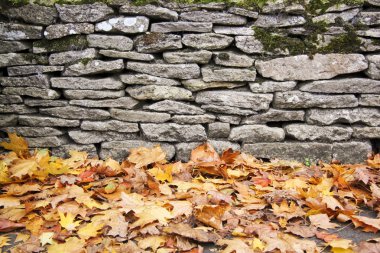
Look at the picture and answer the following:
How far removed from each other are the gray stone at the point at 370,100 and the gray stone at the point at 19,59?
9.35ft

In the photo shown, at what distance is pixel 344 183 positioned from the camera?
2.84 metres

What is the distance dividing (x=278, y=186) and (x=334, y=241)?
0.77 meters

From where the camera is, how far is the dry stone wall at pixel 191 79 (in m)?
3.22

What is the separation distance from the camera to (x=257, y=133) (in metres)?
3.41

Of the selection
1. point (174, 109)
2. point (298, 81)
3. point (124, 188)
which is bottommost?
point (124, 188)

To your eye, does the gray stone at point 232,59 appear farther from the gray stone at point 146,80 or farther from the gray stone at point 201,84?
the gray stone at point 146,80

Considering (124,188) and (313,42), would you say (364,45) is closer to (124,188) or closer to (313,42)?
(313,42)

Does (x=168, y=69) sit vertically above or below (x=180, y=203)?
above

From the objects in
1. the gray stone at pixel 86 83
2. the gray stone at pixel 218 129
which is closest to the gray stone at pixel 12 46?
the gray stone at pixel 86 83

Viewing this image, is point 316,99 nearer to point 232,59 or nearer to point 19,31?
point 232,59

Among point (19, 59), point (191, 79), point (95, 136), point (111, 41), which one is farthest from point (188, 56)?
point (19, 59)

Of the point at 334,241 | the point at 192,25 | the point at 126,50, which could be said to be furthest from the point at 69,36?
the point at 334,241

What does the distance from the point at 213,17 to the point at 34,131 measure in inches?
75.8

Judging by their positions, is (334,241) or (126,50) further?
(126,50)
